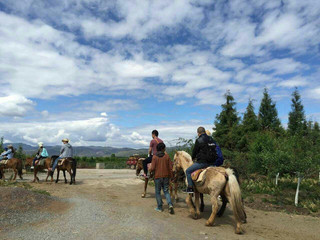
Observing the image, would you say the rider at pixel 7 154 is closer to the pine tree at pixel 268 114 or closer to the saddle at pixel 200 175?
the saddle at pixel 200 175

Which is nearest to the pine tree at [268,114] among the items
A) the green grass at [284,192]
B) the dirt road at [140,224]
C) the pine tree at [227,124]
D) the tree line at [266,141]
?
the tree line at [266,141]

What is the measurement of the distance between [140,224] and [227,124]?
71.0 ft

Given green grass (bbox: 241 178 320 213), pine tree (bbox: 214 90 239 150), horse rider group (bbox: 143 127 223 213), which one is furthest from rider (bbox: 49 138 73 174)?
pine tree (bbox: 214 90 239 150)

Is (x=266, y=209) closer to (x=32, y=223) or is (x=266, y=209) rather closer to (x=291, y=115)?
(x=32, y=223)

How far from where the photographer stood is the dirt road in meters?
6.13

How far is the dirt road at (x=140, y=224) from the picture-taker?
20.1ft

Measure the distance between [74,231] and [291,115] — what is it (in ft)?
129

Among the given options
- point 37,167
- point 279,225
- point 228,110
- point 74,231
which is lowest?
point 279,225

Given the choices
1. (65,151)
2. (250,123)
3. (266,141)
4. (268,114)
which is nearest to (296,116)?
(268,114)

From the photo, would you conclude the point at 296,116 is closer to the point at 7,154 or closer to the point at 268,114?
the point at 268,114

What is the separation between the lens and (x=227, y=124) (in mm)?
27031

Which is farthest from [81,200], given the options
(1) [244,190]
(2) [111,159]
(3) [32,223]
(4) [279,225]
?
(2) [111,159]

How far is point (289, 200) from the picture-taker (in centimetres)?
1163

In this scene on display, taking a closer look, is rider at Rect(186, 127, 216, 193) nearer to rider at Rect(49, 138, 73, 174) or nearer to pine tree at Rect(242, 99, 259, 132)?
rider at Rect(49, 138, 73, 174)
